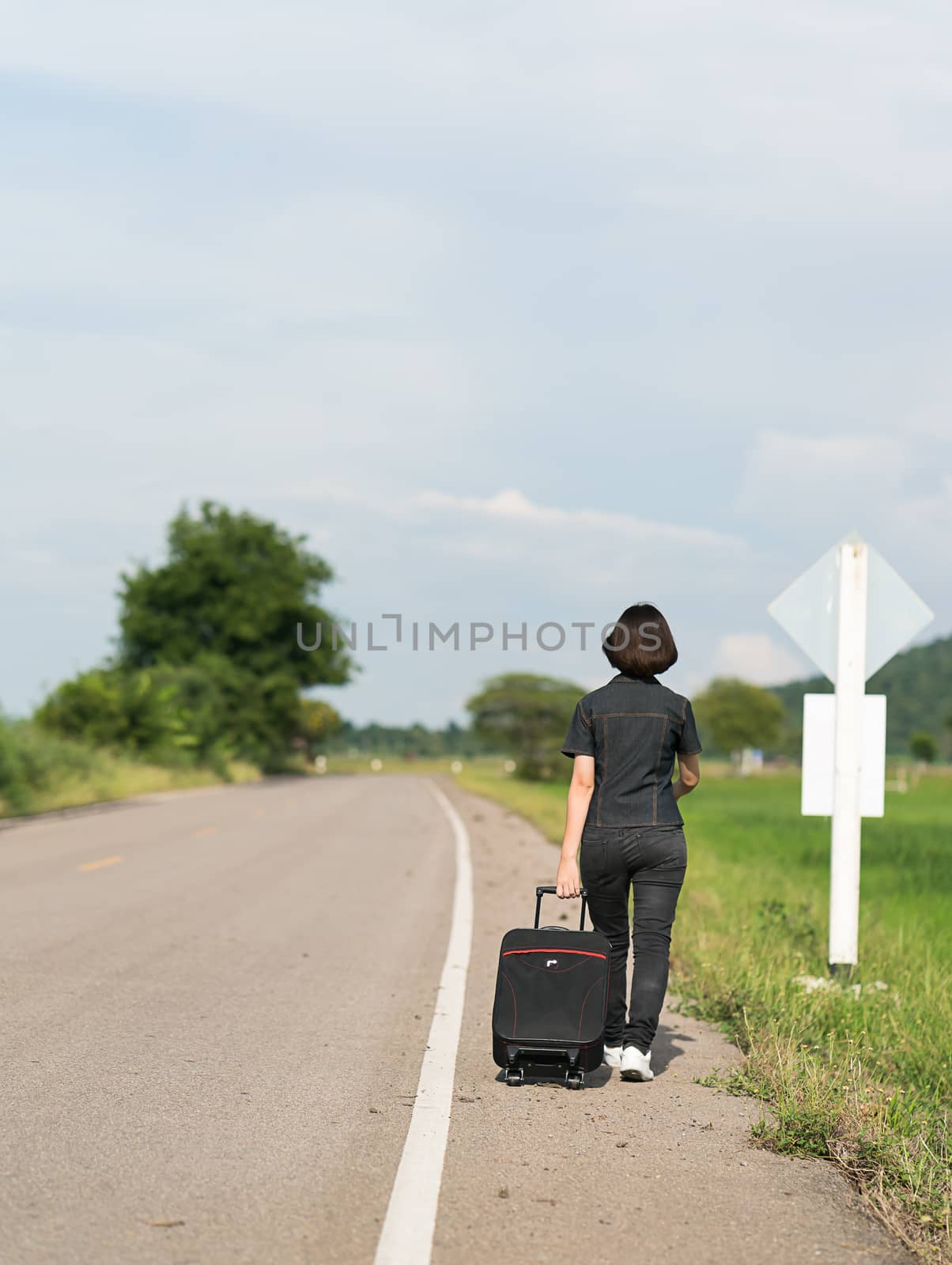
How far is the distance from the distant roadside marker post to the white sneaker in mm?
2729

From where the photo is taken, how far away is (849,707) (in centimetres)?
847

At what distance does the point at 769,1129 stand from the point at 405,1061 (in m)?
Result: 1.85

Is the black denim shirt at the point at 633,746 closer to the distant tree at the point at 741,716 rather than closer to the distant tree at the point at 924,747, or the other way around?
the distant tree at the point at 924,747

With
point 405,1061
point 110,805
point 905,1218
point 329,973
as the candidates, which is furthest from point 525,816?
point 905,1218

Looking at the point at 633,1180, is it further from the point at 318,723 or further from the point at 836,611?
the point at 318,723

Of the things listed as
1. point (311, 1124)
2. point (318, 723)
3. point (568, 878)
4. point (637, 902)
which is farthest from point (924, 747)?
point (311, 1124)

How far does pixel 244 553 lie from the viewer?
2603 inches

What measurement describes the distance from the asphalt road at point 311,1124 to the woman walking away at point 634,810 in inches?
17.8

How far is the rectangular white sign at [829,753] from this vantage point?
837 centimetres

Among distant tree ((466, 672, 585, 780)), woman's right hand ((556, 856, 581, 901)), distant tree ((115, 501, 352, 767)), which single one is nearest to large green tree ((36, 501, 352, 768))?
distant tree ((115, 501, 352, 767))

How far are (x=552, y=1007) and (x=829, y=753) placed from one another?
10.9 feet

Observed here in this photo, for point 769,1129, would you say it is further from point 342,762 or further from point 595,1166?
point 342,762

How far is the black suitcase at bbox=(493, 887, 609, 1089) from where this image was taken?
231 inches

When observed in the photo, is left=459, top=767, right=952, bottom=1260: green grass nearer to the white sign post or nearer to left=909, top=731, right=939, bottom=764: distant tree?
the white sign post
